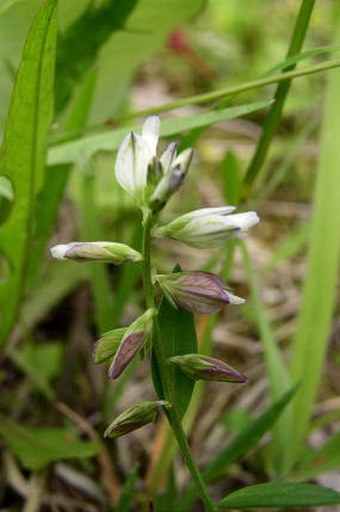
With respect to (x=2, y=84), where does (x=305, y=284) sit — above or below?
below

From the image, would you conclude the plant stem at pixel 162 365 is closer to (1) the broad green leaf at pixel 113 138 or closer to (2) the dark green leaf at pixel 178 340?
(2) the dark green leaf at pixel 178 340

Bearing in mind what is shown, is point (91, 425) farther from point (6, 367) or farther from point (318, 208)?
point (318, 208)

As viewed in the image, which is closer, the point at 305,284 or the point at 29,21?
the point at 29,21

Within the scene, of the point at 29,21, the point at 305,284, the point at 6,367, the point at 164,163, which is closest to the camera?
the point at 164,163

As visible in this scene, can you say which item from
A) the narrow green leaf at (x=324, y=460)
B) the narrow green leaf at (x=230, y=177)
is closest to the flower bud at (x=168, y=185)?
the narrow green leaf at (x=230, y=177)

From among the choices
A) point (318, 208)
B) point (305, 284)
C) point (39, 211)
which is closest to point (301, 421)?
point (305, 284)

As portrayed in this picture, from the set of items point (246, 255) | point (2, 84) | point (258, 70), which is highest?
point (258, 70)

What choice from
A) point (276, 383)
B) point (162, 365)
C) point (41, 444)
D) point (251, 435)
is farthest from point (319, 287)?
point (162, 365)
